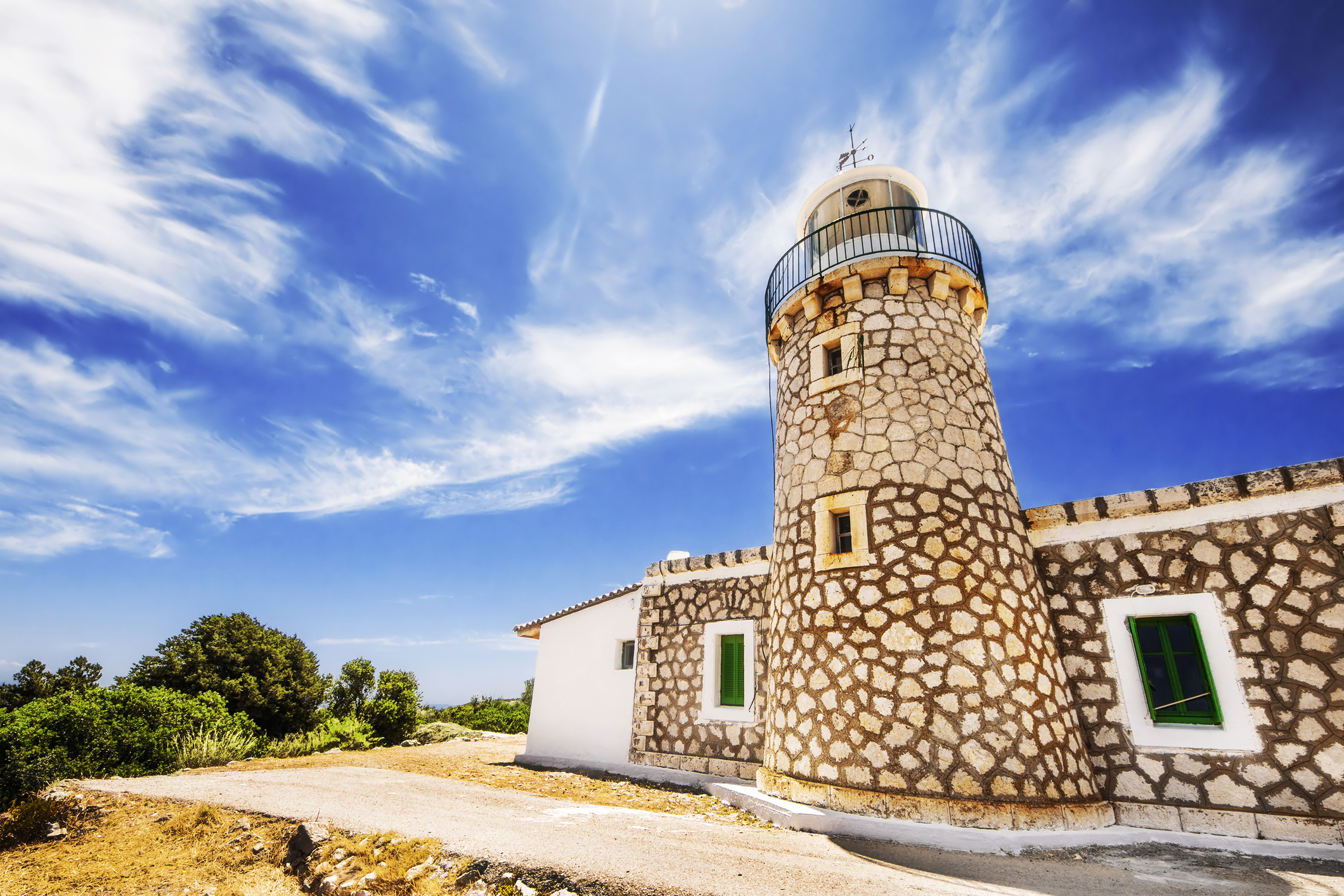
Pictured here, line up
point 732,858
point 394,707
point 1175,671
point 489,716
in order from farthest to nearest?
point 489,716 < point 394,707 < point 1175,671 < point 732,858

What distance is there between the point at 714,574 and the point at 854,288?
5.52 metres

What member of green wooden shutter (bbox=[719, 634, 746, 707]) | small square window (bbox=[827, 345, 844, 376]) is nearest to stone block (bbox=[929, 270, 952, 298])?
small square window (bbox=[827, 345, 844, 376])

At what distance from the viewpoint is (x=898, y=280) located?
7906mm

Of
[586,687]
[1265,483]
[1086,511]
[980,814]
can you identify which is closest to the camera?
[980,814]

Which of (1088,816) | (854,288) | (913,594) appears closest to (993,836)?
(1088,816)

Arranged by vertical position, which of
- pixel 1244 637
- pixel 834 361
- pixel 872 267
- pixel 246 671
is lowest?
pixel 246 671

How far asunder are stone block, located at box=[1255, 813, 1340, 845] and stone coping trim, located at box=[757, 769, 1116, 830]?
1.20 meters

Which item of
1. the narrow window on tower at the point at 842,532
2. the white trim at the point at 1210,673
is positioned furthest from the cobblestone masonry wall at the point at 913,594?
the white trim at the point at 1210,673

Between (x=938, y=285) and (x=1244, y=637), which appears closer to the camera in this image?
(x=1244, y=637)

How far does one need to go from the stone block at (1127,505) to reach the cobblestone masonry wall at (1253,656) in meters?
0.27

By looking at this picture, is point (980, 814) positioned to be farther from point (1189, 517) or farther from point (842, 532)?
point (1189, 517)

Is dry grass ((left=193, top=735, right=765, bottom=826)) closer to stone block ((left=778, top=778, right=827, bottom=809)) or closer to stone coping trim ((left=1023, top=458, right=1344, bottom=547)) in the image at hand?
stone block ((left=778, top=778, right=827, bottom=809))

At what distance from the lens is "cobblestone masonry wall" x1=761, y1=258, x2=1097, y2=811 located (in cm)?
588

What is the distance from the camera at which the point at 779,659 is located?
7312 mm
